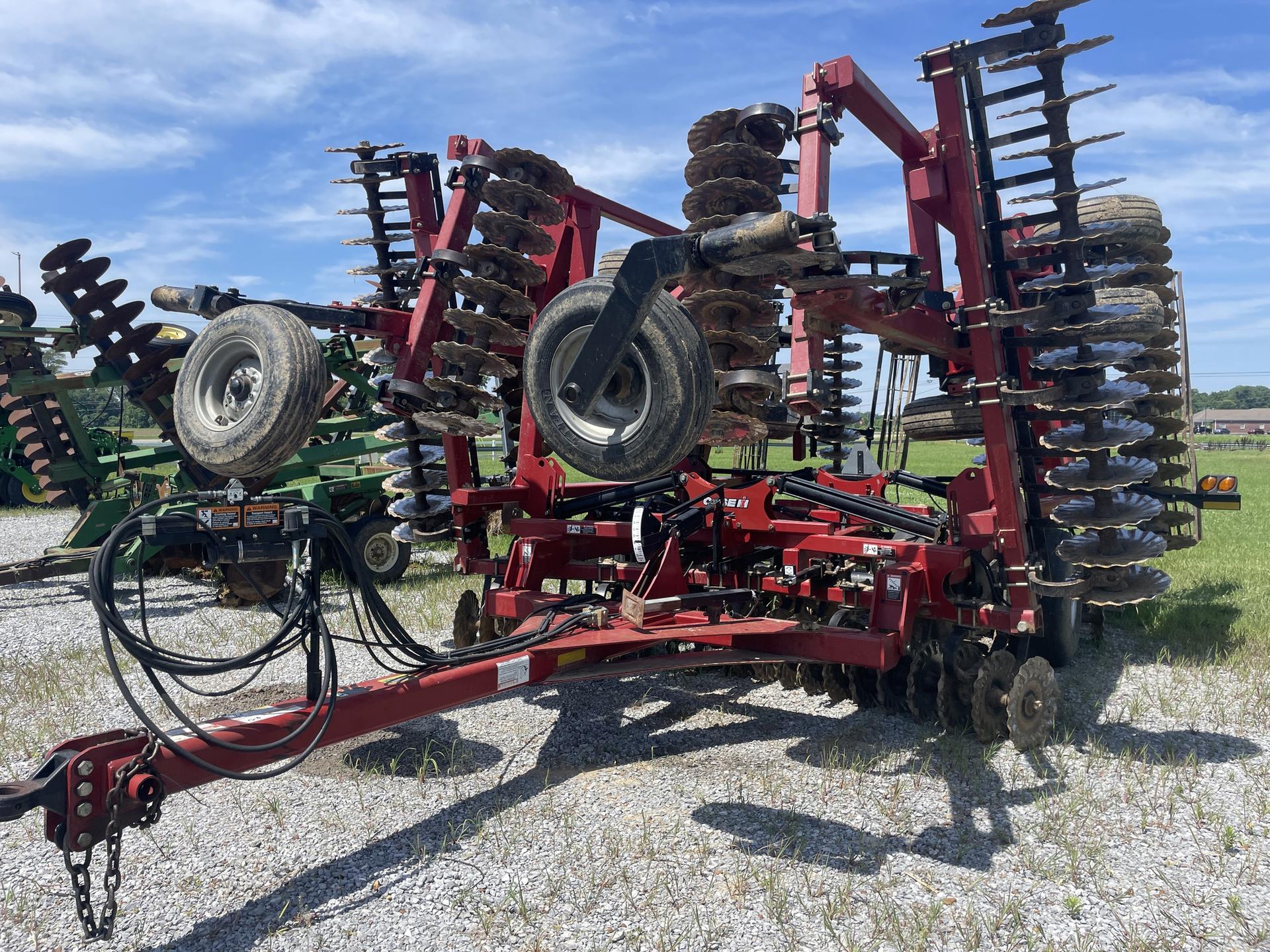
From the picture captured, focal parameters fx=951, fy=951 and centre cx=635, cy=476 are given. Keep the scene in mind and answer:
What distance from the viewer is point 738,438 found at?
5.09 metres

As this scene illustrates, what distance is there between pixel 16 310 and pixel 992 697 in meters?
12.5

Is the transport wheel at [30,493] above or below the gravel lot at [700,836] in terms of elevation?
above

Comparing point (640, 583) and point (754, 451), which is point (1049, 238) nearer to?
point (640, 583)

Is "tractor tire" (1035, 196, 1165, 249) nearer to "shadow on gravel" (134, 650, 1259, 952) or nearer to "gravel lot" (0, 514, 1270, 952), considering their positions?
"shadow on gravel" (134, 650, 1259, 952)

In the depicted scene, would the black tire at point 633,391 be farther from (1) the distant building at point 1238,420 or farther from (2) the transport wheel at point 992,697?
(1) the distant building at point 1238,420

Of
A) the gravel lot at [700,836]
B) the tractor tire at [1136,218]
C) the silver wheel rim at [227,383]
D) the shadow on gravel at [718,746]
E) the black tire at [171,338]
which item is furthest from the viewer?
the black tire at [171,338]

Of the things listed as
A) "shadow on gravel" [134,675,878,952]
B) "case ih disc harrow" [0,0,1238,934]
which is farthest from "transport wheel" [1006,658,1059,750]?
"shadow on gravel" [134,675,878,952]

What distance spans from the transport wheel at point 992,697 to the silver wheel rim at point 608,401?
2586 mm

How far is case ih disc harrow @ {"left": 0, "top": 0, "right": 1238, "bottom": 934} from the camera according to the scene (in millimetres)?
3537

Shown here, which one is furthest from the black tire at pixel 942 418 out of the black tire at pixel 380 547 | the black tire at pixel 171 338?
the black tire at pixel 171 338

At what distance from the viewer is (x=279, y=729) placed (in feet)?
11.7

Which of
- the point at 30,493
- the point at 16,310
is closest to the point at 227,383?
the point at 16,310

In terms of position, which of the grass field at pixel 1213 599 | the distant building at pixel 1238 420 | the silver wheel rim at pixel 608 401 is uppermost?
the distant building at pixel 1238 420

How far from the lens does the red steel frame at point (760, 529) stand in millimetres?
4180
